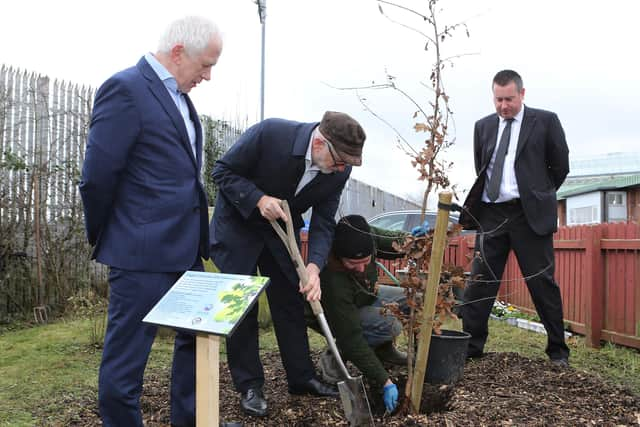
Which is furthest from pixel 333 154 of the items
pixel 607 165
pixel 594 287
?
pixel 607 165

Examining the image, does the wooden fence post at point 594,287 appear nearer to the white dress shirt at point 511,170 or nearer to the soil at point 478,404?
the soil at point 478,404

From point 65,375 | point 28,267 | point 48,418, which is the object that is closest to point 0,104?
point 28,267

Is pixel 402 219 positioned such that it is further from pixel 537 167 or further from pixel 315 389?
pixel 315 389

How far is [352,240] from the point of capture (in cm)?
331

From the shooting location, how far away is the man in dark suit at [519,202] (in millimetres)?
3984

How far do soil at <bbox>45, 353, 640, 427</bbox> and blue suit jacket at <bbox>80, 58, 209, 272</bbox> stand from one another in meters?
1.21

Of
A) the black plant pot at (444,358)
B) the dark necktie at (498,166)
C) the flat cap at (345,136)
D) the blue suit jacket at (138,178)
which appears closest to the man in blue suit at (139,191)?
the blue suit jacket at (138,178)

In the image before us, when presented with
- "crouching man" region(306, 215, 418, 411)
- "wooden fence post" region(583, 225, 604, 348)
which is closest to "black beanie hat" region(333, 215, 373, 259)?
"crouching man" region(306, 215, 418, 411)

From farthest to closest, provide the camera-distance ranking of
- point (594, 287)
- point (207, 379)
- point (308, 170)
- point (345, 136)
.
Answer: point (594, 287)
point (308, 170)
point (345, 136)
point (207, 379)

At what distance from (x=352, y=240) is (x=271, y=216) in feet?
1.94

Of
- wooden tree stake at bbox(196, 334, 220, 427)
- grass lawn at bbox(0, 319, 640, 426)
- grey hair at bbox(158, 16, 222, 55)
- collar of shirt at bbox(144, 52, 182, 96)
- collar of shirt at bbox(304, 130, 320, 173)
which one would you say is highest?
grey hair at bbox(158, 16, 222, 55)

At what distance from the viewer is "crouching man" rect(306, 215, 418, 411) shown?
3135 millimetres

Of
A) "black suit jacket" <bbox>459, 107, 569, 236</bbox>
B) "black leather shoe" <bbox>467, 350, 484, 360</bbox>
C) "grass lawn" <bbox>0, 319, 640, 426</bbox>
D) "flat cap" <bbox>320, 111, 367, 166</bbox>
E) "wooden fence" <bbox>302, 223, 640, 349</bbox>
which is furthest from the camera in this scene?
"wooden fence" <bbox>302, 223, 640, 349</bbox>

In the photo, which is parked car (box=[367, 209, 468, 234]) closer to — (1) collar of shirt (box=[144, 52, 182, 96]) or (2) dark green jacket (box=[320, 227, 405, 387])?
(2) dark green jacket (box=[320, 227, 405, 387])
